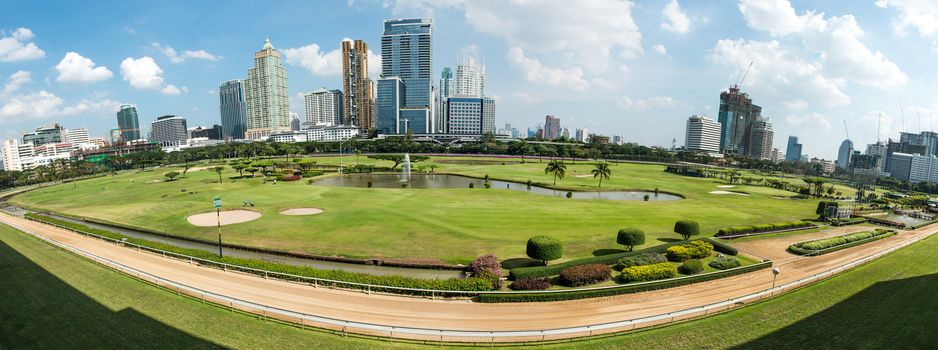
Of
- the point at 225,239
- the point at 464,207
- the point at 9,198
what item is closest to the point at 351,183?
the point at 464,207

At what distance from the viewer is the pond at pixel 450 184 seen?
74875 millimetres

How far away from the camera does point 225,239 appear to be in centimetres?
4203

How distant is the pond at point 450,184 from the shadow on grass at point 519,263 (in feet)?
130

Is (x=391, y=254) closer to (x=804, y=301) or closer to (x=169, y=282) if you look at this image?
(x=169, y=282)

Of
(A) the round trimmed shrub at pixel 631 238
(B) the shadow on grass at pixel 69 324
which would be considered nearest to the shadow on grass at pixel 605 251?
(A) the round trimmed shrub at pixel 631 238

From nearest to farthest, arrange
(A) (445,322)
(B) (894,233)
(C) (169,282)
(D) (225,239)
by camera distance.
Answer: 1. (A) (445,322)
2. (C) (169,282)
3. (D) (225,239)
4. (B) (894,233)

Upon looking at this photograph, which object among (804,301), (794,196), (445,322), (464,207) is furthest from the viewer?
(794,196)

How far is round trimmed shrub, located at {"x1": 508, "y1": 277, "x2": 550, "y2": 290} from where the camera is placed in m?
26.9

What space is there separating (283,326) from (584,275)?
63.4ft

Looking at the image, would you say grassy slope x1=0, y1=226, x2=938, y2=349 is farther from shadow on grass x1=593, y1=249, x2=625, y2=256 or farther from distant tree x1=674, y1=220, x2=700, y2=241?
shadow on grass x1=593, y1=249, x2=625, y2=256

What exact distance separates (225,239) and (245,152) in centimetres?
12171

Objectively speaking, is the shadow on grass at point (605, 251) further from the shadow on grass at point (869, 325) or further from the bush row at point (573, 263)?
the shadow on grass at point (869, 325)

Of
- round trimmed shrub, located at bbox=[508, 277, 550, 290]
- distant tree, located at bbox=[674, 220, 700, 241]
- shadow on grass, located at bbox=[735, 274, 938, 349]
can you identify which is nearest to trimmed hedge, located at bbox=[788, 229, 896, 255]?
distant tree, located at bbox=[674, 220, 700, 241]

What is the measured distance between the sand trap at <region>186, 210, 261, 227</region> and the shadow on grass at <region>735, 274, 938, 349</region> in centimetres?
5265
